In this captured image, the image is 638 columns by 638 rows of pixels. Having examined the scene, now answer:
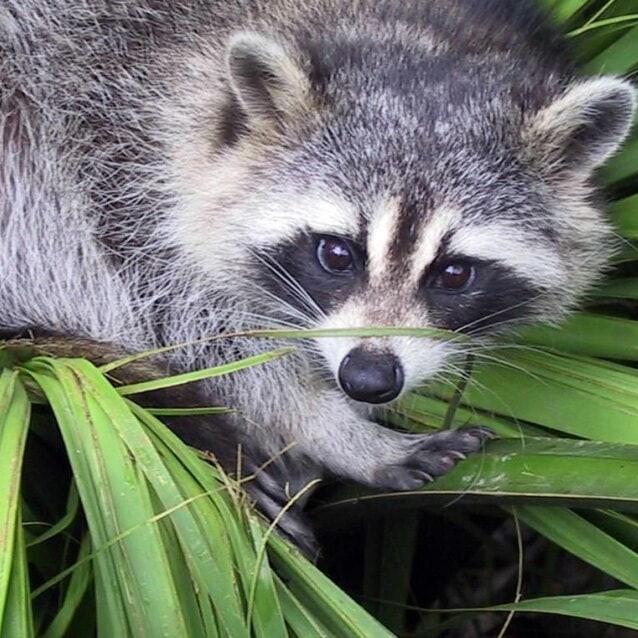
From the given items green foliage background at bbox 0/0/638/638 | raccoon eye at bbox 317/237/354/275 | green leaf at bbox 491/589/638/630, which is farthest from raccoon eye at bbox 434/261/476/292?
green leaf at bbox 491/589/638/630

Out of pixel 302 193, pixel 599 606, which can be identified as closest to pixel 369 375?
pixel 302 193

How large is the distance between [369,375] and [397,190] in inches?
14.6

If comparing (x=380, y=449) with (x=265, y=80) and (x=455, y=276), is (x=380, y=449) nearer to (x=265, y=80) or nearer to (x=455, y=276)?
(x=455, y=276)

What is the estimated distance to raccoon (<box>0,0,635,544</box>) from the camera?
91.0 inches

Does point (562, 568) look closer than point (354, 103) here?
No

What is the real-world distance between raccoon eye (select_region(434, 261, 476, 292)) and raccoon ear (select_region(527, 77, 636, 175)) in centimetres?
28

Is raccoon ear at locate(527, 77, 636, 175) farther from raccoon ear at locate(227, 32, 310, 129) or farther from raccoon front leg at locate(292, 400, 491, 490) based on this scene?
raccoon front leg at locate(292, 400, 491, 490)

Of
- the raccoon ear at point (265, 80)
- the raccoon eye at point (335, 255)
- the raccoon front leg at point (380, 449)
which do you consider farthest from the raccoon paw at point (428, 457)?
the raccoon ear at point (265, 80)

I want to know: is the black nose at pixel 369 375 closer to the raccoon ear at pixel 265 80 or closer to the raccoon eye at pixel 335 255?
the raccoon eye at pixel 335 255

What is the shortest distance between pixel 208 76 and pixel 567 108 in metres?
0.79

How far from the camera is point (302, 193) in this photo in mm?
2375

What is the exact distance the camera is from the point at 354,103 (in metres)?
2.38

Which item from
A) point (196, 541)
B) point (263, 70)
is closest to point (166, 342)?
point (263, 70)

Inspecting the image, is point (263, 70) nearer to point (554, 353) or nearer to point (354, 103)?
point (354, 103)
